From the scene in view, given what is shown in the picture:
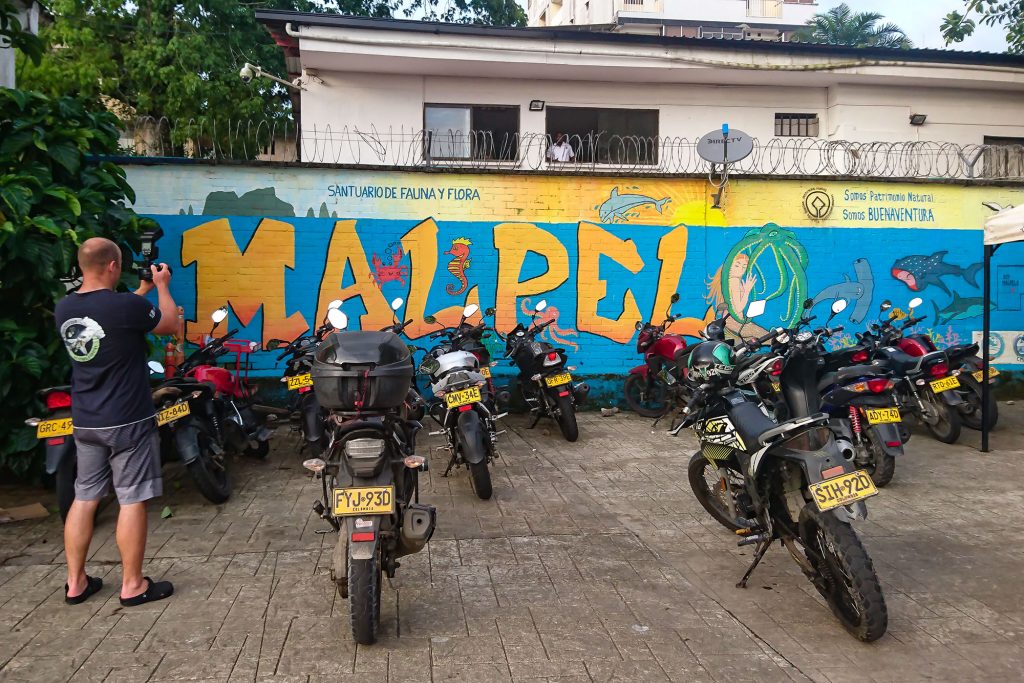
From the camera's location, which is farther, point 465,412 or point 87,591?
point 465,412

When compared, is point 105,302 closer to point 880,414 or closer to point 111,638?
point 111,638

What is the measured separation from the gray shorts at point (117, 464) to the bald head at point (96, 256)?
2.53ft

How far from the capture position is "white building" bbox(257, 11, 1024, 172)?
34.7ft

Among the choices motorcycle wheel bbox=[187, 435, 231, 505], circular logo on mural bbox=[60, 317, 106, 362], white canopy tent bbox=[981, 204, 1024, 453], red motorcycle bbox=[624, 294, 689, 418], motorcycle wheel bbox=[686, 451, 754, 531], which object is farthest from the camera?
red motorcycle bbox=[624, 294, 689, 418]

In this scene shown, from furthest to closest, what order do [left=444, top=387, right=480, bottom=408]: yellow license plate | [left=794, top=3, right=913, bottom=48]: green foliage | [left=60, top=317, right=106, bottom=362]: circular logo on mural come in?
1. [left=794, top=3, right=913, bottom=48]: green foliage
2. [left=444, top=387, right=480, bottom=408]: yellow license plate
3. [left=60, top=317, right=106, bottom=362]: circular logo on mural

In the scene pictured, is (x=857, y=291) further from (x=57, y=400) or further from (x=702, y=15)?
(x=702, y=15)

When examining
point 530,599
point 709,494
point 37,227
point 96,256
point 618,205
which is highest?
point 618,205

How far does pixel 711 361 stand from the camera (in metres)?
4.15

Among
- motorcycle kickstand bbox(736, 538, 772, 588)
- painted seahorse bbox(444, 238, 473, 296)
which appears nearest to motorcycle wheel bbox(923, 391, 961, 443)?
motorcycle kickstand bbox(736, 538, 772, 588)

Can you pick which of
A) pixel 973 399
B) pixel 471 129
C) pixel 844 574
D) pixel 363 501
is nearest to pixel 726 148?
pixel 973 399

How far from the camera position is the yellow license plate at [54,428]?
4508 mm

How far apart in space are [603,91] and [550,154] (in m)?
1.44

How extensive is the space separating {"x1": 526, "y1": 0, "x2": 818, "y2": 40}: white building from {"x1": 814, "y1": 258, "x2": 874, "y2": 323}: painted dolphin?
31893mm

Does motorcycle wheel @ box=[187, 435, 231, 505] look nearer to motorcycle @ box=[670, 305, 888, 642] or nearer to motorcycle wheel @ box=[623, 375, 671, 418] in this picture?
motorcycle @ box=[670, 305, 888, 642]
